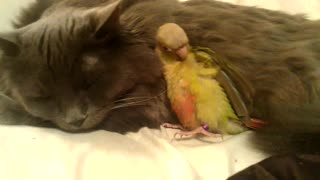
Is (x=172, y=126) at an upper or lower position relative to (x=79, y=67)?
lower

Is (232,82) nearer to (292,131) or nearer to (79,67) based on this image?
(292,131)

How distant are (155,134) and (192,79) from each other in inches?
6.8

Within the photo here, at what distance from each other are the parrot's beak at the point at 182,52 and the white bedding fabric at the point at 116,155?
0.19 metres

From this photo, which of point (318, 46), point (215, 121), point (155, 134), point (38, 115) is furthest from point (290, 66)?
point (38, 115)

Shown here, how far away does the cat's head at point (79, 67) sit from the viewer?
3.57 feet

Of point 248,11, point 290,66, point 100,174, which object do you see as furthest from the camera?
point 248,11

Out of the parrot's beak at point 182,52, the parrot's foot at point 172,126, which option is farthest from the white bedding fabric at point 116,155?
the parrot's beak at point 182,52

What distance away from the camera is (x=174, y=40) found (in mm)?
1102

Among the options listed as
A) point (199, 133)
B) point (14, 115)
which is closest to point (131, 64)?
point (199, 133)

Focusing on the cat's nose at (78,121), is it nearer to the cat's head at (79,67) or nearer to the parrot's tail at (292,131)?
the cat's head at (79,67)

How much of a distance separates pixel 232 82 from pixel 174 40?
18 cm

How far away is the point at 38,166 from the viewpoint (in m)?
1.07

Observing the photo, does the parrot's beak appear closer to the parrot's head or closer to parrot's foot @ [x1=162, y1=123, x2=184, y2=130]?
the parrot's head

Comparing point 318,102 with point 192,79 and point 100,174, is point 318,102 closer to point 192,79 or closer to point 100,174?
point 192,79
